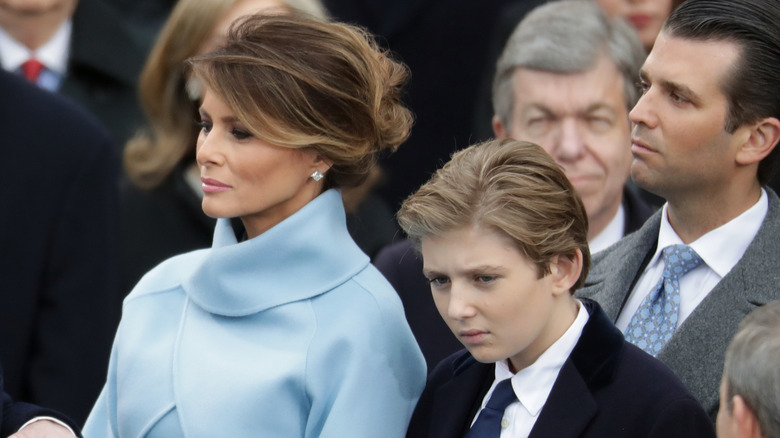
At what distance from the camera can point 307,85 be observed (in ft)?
11.4

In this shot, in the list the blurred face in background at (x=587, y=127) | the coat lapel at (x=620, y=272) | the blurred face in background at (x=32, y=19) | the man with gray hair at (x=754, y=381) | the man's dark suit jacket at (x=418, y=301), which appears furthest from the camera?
the blurred face in background at (x=32, y=19)

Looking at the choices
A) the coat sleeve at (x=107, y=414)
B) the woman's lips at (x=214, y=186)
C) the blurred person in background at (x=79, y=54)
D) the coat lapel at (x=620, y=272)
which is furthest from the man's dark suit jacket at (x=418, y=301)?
the blurred person in background at (x=79, y=54)

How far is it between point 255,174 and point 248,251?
20cm

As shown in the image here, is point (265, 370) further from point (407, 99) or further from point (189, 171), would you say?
point (407, 99)

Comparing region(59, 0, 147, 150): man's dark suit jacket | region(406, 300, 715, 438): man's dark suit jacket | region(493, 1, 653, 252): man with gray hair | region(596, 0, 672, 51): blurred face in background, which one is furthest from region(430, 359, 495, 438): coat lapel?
region(59, 0, 147, 150): man's dark suit jacket

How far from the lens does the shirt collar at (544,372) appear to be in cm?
326

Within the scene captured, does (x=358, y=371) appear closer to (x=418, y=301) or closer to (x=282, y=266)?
(x=282, y=266)

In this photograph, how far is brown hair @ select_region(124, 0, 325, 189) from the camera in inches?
208

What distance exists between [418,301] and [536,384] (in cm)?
91

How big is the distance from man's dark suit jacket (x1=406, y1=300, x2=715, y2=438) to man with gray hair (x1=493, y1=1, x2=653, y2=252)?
55.2 inches

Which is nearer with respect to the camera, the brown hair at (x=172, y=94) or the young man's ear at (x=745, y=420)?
the young man's ear at (x=745, y=420)

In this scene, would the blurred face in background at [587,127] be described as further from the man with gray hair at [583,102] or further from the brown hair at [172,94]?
the brown hair at [172,94]

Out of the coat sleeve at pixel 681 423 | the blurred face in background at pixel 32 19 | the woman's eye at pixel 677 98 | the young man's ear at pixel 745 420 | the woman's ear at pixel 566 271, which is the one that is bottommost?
the blurred face in background at pixel 32 19

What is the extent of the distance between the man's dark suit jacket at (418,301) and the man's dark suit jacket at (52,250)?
1.07m
